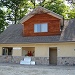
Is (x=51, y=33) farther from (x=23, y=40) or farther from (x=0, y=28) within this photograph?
(x=0, y=28)

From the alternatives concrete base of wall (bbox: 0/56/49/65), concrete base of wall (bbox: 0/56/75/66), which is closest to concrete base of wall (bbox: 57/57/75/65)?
concrete base of wall (bbox: 0/56/75/66)

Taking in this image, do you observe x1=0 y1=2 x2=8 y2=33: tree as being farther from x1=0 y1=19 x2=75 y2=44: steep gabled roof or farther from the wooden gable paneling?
the wooden gable paneling

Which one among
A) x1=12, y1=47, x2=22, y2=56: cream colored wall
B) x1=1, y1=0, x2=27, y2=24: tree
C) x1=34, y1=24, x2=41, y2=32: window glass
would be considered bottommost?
x1=12, y1=47, x2=22, y2=56: cream colored wall

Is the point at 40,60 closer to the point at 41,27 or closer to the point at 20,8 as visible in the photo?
the point at 41,27

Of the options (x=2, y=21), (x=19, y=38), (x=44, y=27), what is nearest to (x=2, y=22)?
(x=2, y=21)

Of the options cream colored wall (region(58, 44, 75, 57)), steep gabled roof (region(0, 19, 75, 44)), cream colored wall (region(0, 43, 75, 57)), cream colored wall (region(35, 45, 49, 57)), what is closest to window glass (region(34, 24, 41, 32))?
steep gabled roof (region(0, 19, 75, 44))

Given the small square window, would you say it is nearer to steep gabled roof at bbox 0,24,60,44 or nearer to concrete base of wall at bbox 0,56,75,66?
steep gabled roof at bbox 0,24,60,44

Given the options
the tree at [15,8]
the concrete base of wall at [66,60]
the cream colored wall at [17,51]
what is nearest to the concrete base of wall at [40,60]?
the concrete base of wall at [66,60]

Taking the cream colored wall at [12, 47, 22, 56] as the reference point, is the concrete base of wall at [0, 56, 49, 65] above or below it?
below

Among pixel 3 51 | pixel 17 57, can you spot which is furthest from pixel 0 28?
pixel 17 57

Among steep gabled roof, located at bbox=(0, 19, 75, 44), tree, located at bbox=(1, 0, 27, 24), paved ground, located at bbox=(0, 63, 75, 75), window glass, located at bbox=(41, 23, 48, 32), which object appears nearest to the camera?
paved ground, located at bbox=(0, 63, 75, 75)

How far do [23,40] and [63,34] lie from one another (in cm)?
472

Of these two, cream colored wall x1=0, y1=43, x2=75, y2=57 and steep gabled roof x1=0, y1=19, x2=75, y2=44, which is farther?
steep gabled roof x1=0, y1=19, x2=75, y2=44

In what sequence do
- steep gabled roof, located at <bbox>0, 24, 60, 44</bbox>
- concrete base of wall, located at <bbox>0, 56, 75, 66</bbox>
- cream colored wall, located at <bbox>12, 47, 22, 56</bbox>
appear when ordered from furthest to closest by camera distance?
cream colored wall, located at <bbox>12, 47, 22, 56</bbox> < steep gabled roof, located at <bbox>0, 24, 60, 44</bbox> < concrete base of wall, located at <bbox>0, 56, 75, 66</bbox>
